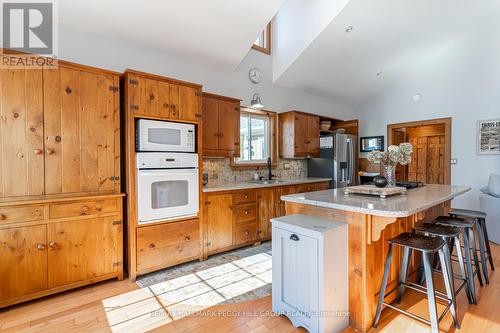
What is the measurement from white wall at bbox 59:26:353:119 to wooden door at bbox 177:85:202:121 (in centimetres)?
70

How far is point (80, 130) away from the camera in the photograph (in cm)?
238

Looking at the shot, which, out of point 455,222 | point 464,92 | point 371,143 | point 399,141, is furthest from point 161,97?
point 399,141

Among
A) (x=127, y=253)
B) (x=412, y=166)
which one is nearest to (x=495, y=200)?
(x=412, y=166)

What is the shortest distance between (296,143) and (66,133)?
3.46 m

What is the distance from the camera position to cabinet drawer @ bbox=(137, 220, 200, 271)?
2.63 metres

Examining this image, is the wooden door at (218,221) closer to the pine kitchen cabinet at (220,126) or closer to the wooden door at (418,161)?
the pine kitchen cabinet at (220,126)

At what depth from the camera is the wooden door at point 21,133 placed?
2047 mm

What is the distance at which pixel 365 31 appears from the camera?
3.87 metres

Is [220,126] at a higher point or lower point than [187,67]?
lower

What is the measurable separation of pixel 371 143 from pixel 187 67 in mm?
4793

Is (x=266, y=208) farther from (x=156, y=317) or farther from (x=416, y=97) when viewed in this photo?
(x=416, y=97)

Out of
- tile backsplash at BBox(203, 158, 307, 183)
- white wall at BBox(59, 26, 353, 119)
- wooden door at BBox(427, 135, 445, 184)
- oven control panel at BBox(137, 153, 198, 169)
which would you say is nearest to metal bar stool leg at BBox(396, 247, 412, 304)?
oven control panel at BBox(137, 153, 198, 169)

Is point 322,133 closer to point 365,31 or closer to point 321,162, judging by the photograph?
point 321,162

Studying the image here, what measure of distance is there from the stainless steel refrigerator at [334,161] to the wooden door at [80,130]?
3.77 m
